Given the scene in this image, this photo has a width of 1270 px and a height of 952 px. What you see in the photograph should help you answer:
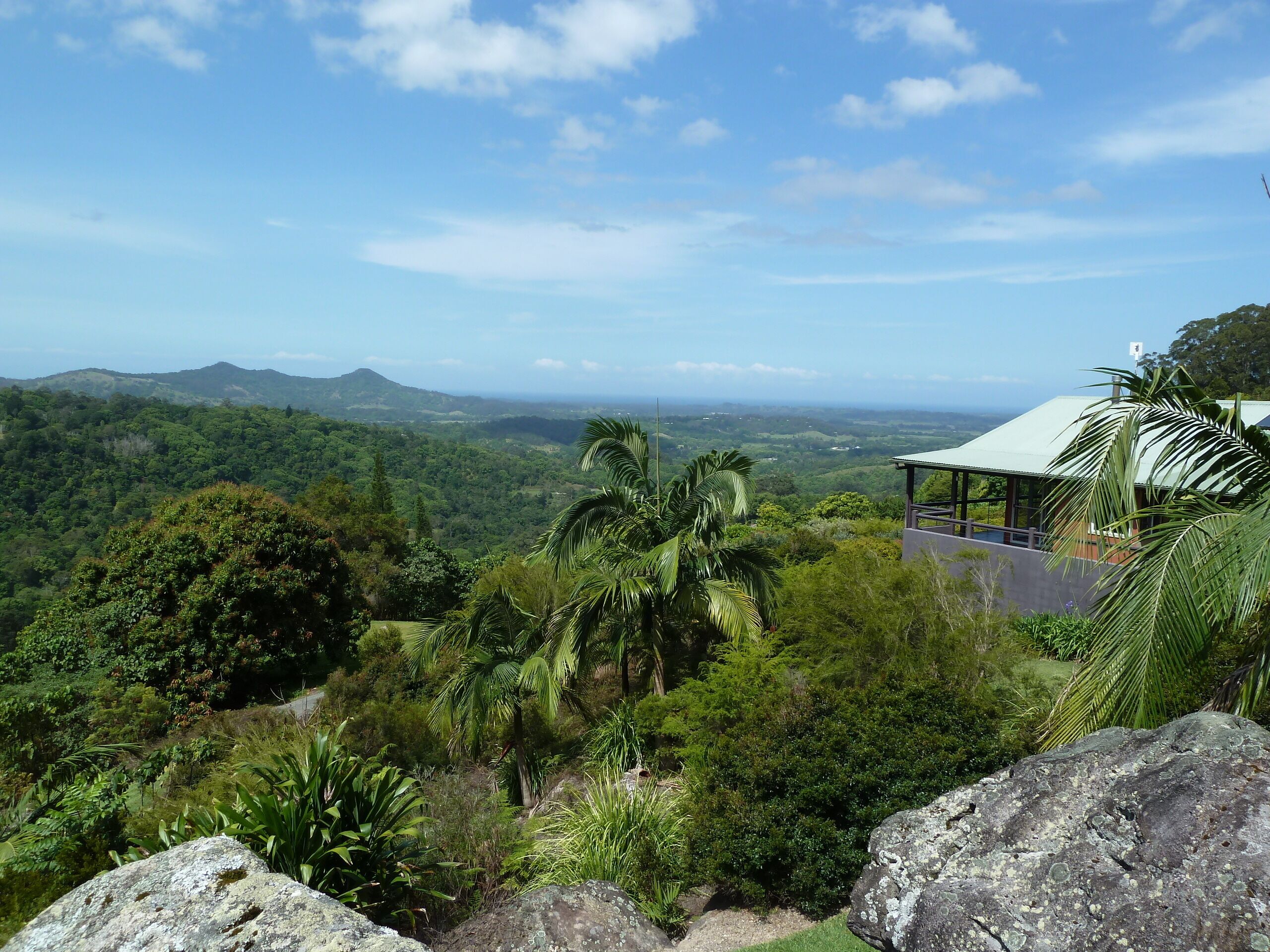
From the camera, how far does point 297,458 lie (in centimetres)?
7981

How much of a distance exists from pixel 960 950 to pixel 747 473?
24.8ft

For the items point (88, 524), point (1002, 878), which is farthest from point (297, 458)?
point (1002, 878)

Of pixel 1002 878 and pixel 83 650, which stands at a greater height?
pixel 1002 878

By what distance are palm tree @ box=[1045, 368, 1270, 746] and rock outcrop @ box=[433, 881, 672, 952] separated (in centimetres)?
314

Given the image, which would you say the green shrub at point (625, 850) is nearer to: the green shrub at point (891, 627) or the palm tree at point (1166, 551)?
the green shrub at point (891, 627)

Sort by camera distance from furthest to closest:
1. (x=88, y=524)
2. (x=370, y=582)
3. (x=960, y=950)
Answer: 1. (x=88, y=524)
2. (x=370, y=582)
3. (x=960, y=950)

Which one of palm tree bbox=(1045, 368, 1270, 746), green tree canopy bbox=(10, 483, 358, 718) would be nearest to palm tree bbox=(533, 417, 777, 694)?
palm tree bbox=(1045, 368, 1270, 746)

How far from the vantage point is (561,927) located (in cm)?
512

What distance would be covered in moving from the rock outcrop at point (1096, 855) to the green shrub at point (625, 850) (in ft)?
10.8

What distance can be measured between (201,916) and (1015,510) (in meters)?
15.9

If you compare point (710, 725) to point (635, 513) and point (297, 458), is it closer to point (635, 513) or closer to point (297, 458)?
point (635, 513)

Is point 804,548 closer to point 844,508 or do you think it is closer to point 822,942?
point 822,942

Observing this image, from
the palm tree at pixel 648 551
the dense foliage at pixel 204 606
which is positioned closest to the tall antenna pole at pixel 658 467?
the palm tree at pixel 648 551

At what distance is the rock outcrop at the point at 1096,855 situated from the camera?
283 centimetres
